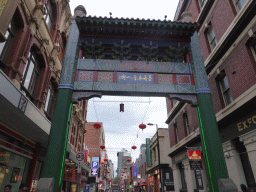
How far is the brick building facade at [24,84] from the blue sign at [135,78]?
4.77 meters

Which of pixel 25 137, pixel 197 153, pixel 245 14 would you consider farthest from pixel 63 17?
pixel 197 153

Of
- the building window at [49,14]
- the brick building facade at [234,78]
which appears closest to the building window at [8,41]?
the building window at [49,14]

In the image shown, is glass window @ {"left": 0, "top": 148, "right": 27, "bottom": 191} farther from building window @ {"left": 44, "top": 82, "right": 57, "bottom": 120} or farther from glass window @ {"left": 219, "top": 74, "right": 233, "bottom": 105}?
glass window @ {"left": 219, "top": 74, "right": 233, "bottom": 105}

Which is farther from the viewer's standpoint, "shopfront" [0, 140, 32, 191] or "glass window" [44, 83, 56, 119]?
"glass window" [44, 83, 56, 119]

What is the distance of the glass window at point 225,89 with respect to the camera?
39.0 ft

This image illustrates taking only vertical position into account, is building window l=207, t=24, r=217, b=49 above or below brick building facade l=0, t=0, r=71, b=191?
above

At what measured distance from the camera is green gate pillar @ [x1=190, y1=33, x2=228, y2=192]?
7571mm

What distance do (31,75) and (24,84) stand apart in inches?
51.9

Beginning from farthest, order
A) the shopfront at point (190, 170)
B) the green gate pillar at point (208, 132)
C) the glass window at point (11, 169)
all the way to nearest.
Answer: the shopfront at point (190, 170) → the glass window at point (11, 169) → the green gate pillar at point (208, 132)

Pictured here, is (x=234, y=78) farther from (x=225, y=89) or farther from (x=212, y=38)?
(x=212, y=38)

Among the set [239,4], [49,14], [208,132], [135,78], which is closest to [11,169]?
[135,78]

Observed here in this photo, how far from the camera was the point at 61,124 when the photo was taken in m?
8.24

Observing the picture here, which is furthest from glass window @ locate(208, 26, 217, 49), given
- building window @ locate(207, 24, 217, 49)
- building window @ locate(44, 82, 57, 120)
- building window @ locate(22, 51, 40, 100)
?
building window @ locate(44, 82, 57, 120)

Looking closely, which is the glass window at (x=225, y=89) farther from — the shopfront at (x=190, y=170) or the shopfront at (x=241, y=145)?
the shopfront at (x=190, y=170)
